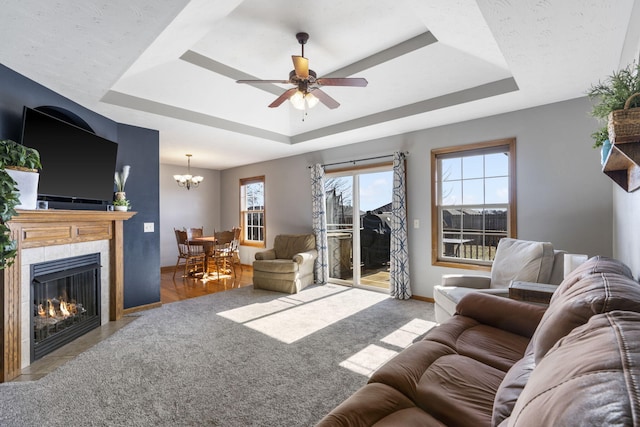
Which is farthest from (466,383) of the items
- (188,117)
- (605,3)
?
(188,117)

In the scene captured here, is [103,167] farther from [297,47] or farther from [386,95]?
[386,95]

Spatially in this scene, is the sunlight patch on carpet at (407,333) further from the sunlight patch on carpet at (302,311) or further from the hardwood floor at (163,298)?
the hardwood floor at (163,298)

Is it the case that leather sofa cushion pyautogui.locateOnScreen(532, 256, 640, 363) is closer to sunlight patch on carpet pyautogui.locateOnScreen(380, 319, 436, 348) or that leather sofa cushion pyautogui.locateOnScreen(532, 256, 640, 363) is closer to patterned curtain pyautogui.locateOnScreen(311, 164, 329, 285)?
sunlight patch on carpet pyautogui.locateOnScreen(380, 319, 436, 348)

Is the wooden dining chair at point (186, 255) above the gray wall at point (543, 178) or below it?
below

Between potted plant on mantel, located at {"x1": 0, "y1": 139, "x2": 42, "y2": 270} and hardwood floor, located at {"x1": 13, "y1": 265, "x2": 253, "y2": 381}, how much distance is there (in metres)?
0.95

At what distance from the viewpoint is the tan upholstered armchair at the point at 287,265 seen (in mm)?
4906

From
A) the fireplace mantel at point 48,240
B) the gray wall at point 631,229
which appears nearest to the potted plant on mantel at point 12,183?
the fireplace mantel at point 48,240

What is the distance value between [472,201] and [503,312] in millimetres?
2388

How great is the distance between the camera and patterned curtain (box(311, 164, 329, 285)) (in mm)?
5488

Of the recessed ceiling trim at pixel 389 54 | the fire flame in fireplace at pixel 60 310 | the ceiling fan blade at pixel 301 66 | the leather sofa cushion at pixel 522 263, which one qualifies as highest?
the recessed ceiling trim at pixel 389 54

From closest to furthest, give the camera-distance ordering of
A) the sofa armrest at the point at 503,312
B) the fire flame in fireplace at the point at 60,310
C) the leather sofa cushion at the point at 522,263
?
1. the sofa armrest at the point at 503,312
2. the leather sofa cushion at the point at 522,263
3. the fire flame in fireplace at the point at 60,310

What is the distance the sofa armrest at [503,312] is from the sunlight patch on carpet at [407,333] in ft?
3.14

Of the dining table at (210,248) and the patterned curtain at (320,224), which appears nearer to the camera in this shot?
the patterned curtain at (320,224)

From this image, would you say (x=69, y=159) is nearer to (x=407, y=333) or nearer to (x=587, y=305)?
(x=407, y=333)
